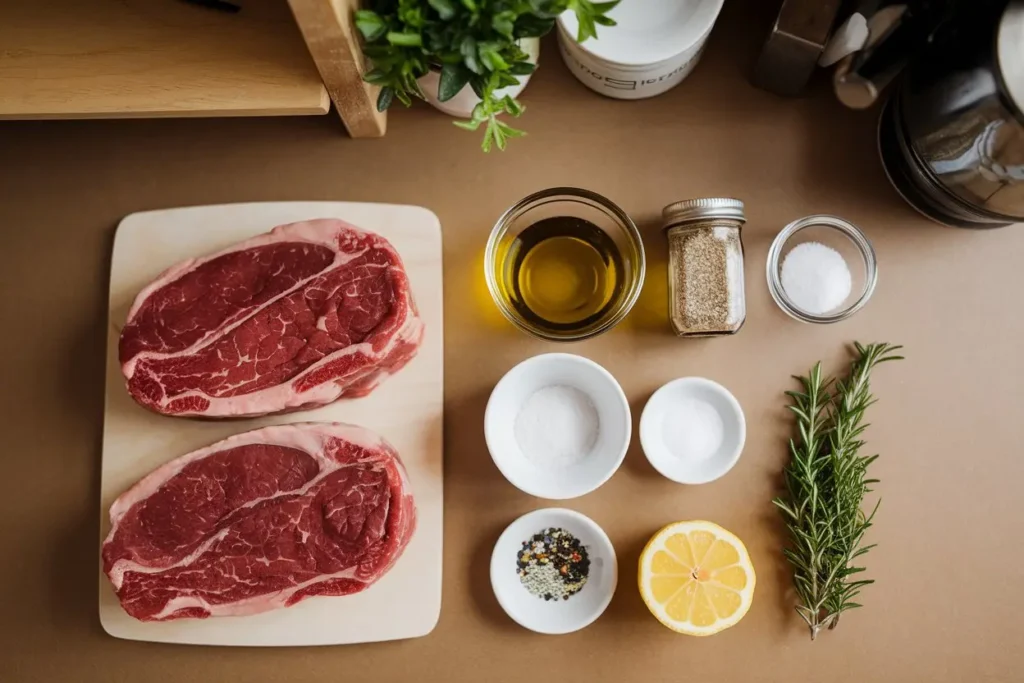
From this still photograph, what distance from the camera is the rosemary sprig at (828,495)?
3.91ft

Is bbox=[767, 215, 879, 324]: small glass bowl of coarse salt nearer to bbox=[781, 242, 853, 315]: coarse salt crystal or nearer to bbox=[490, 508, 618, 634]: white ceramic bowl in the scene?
bbox=[781, 242, 853, 315]: coarse salt crystal

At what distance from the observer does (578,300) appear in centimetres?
126

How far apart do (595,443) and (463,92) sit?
1.99 feet

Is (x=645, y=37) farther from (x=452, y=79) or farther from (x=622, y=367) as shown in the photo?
(x=622, y=367)

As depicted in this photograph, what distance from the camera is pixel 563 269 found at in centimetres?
126

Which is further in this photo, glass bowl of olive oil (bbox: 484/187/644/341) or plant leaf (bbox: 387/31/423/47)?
glass bowl of olive oil (bbox: 484/187/644/341)

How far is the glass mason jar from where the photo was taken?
119 cm

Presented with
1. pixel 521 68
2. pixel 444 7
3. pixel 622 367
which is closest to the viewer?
pixel 444 7

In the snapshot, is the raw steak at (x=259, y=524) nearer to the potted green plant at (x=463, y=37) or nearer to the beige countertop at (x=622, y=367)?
the beige countertop at (x=622, y=367)

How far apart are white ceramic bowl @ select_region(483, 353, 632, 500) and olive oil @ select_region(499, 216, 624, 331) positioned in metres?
0.09

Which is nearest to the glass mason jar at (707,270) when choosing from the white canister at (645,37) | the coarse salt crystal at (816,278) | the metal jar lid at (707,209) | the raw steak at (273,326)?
the metal jar lid at (707,209)

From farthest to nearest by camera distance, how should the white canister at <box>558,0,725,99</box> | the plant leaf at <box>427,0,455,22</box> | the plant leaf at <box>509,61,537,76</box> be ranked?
the white canister at <box>558,0,725,99</box>
the plant leaf at <box>509,61,537,76</box>
the plant leaf at <box>427,0,455,22</box>

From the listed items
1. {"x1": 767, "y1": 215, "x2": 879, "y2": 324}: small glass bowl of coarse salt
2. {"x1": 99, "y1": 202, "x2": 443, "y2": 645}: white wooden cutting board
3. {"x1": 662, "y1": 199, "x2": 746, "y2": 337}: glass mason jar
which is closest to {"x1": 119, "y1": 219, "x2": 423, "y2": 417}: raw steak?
{"x1": 99, "y1": 202, "x2": 443, "y2": 645}: white wooden cutting board

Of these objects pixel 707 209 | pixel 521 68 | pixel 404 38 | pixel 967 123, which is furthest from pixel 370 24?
pixel 967 123
